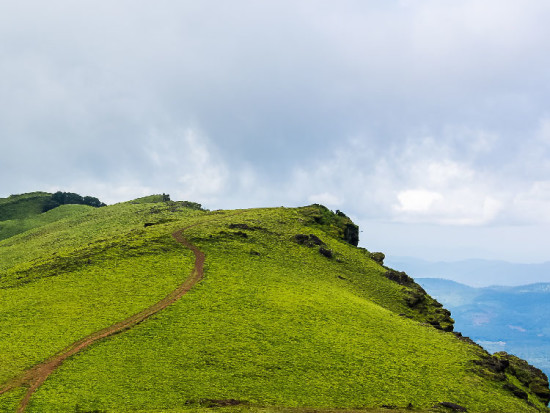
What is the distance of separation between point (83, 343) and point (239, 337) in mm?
16947

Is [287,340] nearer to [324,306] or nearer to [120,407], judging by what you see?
[324,306]

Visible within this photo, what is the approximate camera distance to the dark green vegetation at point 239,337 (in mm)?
41688

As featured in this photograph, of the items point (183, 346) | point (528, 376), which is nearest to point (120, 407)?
point (183, 346)

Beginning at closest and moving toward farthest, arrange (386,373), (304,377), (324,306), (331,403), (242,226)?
(331,403)
(304,377)
(386,373)
(324,306)
(242,226)

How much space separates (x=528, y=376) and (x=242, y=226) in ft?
182

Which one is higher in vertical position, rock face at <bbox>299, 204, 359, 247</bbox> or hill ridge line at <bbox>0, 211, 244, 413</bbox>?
rock face at <bbox>299, 204, 359, 247</bbox>

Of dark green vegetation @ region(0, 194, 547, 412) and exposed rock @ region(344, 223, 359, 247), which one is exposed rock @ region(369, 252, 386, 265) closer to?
exposed rock @ region(344, 223, 359, 247)

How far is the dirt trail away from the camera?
40219mm

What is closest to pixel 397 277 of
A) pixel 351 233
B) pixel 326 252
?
pixel 326 252

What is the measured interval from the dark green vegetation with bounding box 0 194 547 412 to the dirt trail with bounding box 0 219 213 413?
33.6 inches

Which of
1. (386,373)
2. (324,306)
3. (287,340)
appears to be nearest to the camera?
(386,373)

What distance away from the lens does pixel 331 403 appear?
41.8 meters

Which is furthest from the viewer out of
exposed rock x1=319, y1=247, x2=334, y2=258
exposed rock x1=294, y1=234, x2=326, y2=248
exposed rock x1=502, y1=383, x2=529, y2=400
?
exposed rock x1=294, y1=234, x2=326, y2=248

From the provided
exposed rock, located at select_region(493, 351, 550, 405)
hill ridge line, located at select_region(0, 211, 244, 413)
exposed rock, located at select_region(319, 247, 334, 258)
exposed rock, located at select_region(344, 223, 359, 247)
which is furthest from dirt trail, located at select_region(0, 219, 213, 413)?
exposed rock, located at select_region(344, 223, 359, 247)
